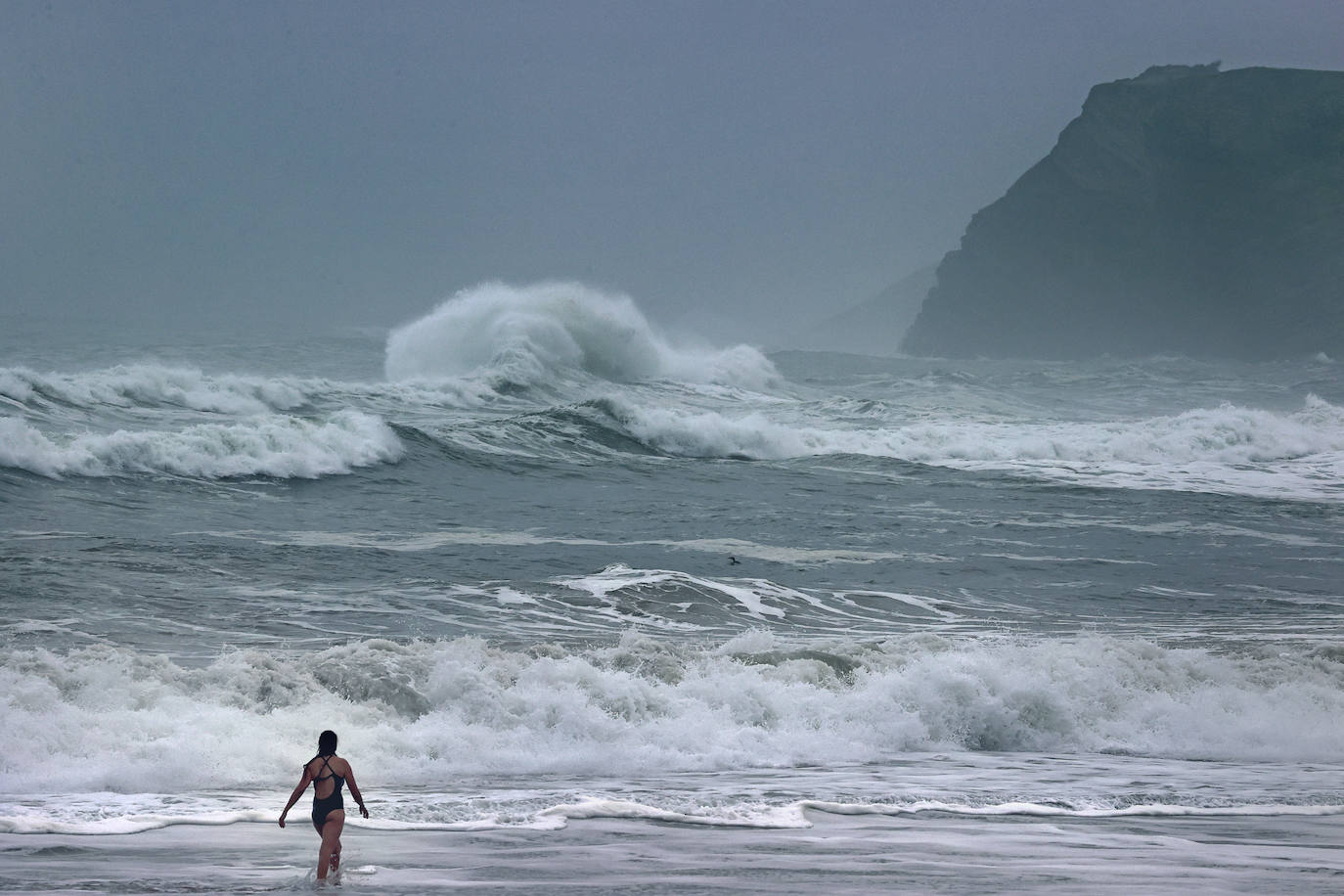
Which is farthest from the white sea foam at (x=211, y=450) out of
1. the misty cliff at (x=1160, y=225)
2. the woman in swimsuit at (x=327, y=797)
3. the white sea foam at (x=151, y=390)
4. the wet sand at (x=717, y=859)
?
the misty cliff at (x=1160, y=225)

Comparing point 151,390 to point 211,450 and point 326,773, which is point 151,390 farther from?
point 326,773

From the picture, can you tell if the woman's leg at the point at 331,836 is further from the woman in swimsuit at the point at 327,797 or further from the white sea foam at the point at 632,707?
the white sea foam at the point at 632,707

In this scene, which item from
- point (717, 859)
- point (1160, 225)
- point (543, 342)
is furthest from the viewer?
point (1160, 225)

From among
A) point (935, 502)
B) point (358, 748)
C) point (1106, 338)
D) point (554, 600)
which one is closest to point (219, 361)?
point (935, 502)

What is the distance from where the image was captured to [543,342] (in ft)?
→ 141

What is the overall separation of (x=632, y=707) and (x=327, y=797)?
4133 mm

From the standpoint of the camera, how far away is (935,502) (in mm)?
22672

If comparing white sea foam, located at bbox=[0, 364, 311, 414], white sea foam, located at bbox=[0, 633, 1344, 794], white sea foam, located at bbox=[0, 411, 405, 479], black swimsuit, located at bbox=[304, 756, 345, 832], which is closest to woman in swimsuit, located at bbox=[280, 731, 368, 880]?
black swimsuit, located at bbox=[304, 756, 345, 832]

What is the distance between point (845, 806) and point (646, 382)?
38.1 metres

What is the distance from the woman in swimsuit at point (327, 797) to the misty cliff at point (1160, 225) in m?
136

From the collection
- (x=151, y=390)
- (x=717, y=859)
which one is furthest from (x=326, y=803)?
(x=151, y=390)

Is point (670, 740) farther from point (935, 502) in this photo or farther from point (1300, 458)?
point (1300, 458)

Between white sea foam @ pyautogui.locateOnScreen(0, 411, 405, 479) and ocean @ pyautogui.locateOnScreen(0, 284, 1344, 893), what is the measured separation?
0.07 meters

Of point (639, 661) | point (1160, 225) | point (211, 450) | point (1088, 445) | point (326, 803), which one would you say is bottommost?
point (326, 803)
